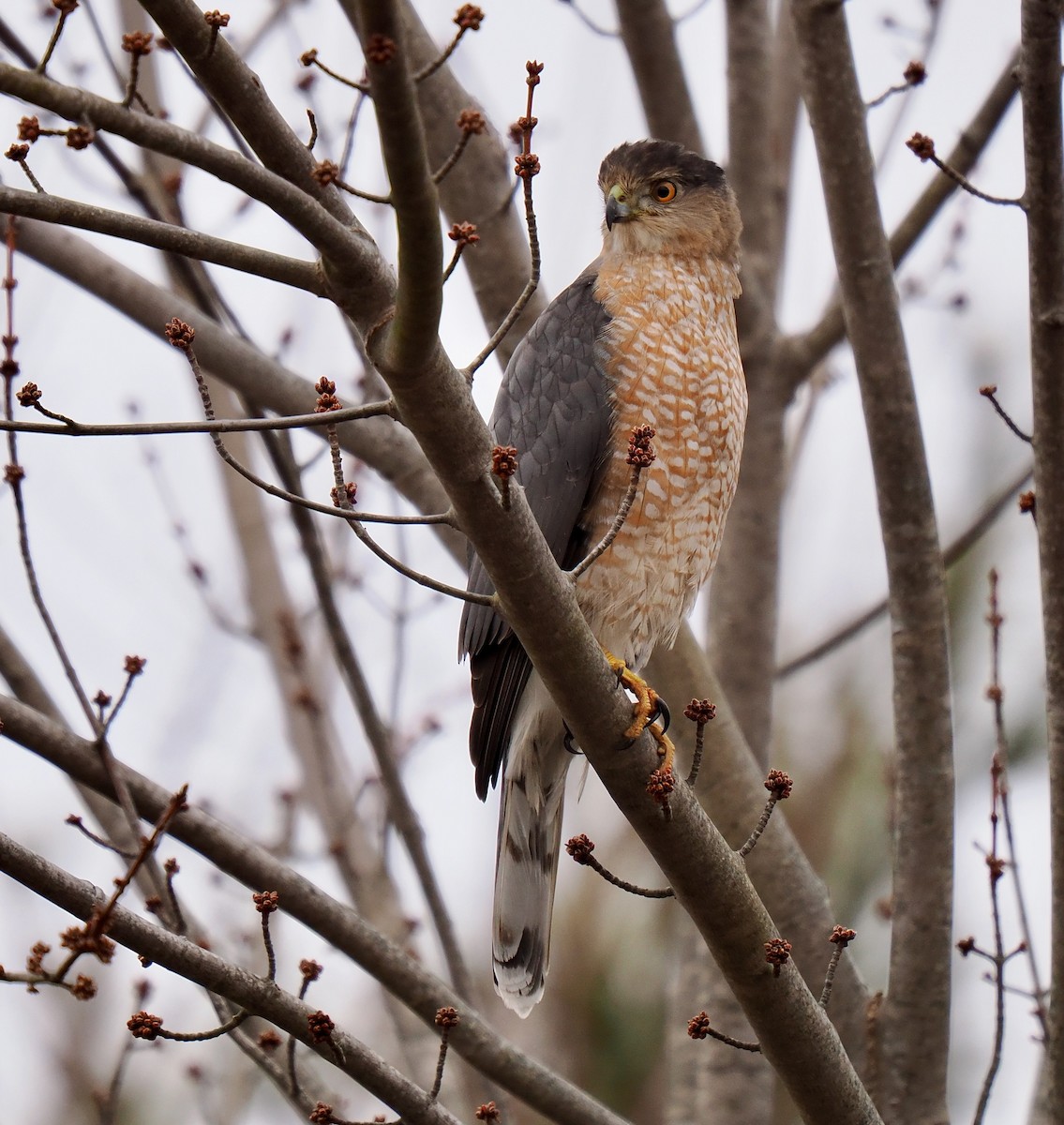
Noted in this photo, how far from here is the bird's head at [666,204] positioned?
15.2 feet

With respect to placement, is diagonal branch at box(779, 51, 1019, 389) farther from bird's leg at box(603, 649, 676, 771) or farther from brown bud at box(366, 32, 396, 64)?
brown bud at box(366, 32, 396, 64)

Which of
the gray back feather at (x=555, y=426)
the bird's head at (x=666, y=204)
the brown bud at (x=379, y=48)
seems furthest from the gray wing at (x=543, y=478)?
the brown bud at (x=379, y=48)

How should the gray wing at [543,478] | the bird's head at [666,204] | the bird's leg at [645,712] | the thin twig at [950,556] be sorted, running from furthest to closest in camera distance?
the thin twig at [950,556] < the bird's head at [666,204] < the gray wing at [543,478] < the bird's leg at [645,712]

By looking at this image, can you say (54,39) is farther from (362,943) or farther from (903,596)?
(903,596)

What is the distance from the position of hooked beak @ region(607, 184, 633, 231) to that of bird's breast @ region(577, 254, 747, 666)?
1.59 feet

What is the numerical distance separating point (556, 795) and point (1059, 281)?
1.94 meters

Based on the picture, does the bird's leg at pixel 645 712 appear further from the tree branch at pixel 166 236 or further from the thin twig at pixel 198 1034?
the tree branch at pixel 166 236

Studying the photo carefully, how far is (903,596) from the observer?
4.03m

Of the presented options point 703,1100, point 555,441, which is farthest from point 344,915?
point 703,1100

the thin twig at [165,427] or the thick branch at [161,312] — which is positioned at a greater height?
the thick branch at [161,312]

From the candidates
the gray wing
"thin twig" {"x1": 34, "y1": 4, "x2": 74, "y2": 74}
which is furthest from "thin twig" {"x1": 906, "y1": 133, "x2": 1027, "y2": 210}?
"thin twig" {"x1": 34, "y1": 4, "x2": 74, "y2": 74}

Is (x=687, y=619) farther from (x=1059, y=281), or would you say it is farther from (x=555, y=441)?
(x=1059, y=281)

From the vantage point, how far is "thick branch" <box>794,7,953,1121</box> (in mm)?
3945

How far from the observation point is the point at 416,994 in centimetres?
338
